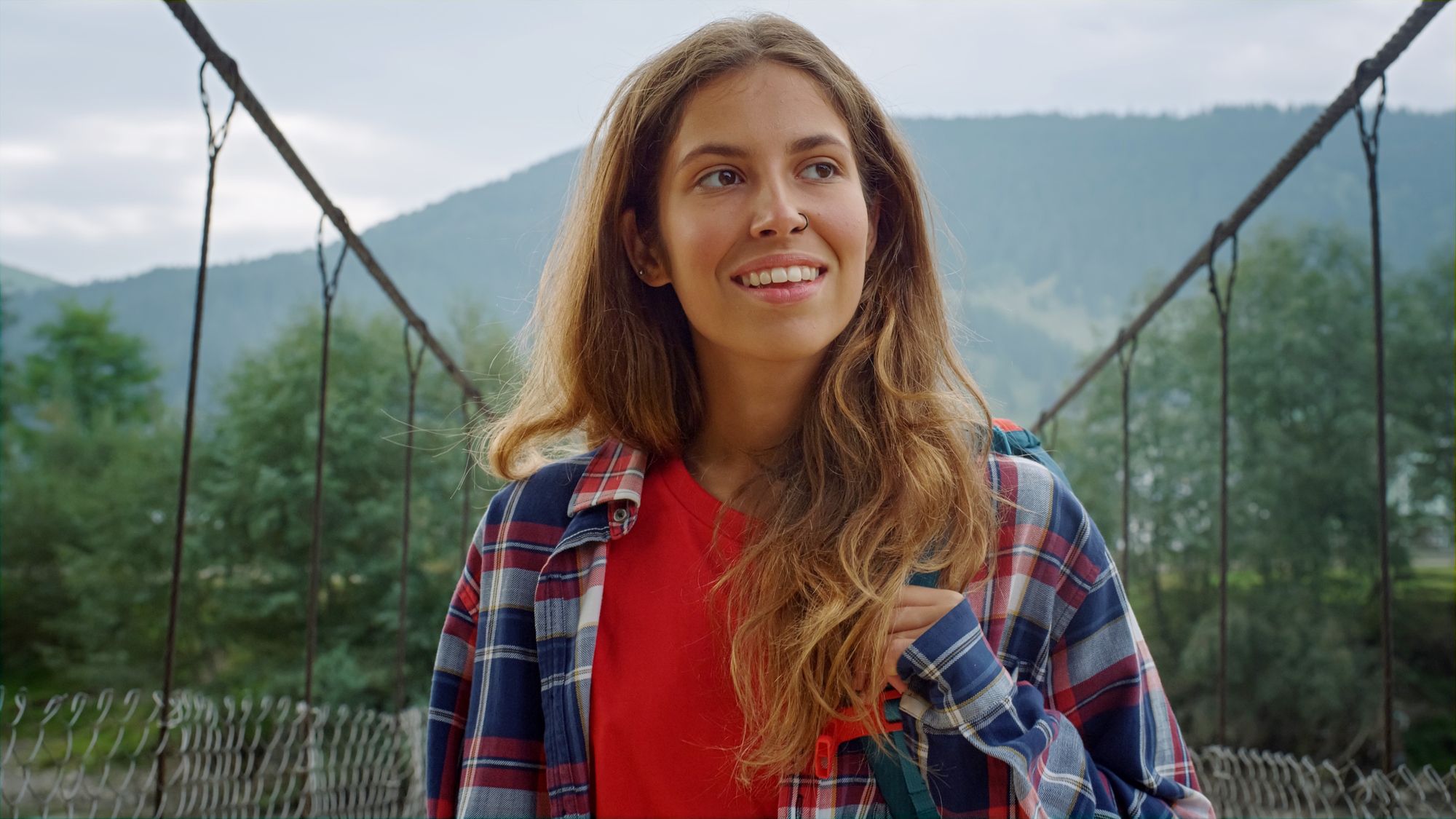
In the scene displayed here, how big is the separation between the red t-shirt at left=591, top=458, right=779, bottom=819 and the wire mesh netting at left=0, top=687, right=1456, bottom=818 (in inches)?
32.8

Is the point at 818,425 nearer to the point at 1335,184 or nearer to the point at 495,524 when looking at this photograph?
the point at 495,524

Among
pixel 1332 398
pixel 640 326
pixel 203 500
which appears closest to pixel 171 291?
pixel 203 500

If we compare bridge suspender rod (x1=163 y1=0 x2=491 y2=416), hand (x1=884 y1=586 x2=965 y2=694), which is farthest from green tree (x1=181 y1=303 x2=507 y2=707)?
hand (x1=884 y1=586 x2=965 y2=694)

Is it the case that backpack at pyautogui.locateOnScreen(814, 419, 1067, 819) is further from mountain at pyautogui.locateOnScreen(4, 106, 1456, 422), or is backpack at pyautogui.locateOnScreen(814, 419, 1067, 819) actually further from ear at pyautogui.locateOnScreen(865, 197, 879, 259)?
mountain at pyautogui.locateOnScreen(4, 106, 1456, 422)

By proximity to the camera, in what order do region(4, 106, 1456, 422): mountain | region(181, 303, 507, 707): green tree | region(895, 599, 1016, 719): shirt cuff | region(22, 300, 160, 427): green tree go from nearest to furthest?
region(895, 599, 1016, 719): shirt cuff
region(181, 303, 507, 707): green tree
region(22, 300, 160, 427): green tree
region(4, 106, 1456, 422): mountain

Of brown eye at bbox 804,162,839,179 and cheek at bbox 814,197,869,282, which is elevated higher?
brown eye at bbox 804,162,839,179

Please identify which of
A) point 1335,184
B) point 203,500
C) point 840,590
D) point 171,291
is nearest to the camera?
point 840,590

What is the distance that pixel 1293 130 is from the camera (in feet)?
159

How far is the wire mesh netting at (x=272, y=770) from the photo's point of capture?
2.19m

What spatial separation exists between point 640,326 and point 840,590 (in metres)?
0.42

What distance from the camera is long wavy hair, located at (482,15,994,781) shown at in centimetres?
91

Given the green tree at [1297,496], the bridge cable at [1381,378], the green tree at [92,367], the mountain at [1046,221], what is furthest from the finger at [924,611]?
the mountain at [1046,221]

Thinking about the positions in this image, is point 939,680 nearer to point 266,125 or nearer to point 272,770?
point 266,125

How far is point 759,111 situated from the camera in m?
0.99
